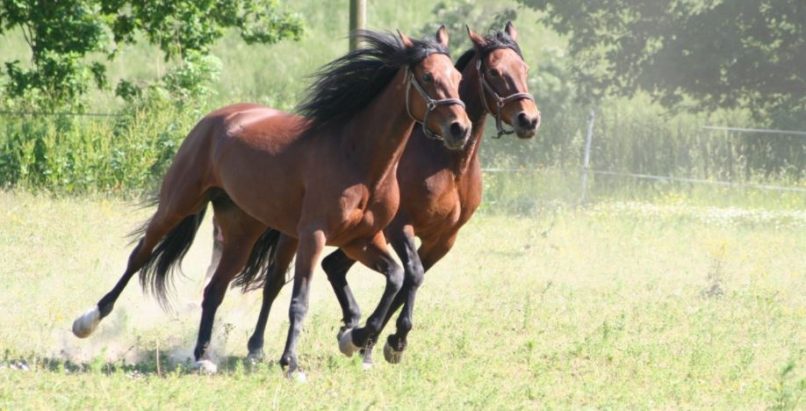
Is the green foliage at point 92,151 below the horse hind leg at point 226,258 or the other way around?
below

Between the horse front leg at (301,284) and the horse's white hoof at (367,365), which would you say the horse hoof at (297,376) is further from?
the horse's white hoof at (367,365)

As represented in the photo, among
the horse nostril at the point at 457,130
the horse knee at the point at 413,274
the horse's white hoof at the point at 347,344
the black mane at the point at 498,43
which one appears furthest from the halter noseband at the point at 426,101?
the horse's white hoof at the point at 347,344

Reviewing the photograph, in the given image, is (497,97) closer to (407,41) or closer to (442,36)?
(442,36)

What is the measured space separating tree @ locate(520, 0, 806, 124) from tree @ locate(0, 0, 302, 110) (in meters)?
6.14

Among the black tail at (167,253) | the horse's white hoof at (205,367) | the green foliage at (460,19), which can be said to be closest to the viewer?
the horse's white hoof at (205,367)

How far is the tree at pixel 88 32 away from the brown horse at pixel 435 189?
10.5m

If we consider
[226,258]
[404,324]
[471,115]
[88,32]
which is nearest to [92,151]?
[88,32]

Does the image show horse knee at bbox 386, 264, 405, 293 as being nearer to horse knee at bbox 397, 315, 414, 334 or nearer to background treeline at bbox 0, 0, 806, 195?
horse knee at bbox 397, 315, 414, 334

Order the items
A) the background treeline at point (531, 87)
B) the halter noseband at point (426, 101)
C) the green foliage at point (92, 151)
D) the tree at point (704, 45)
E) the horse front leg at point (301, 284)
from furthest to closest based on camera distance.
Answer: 1. the tree at point (704, 45)
2. the background treeline at point (531, 87)
3. the green foliage at point (92, 151)
4. the horse front leg at point (301, 284)
5. the halter noseband at point (426, 101)

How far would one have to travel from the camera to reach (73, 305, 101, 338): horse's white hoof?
848cm

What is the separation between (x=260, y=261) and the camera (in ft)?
30.2

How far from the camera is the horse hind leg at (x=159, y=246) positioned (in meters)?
8.52

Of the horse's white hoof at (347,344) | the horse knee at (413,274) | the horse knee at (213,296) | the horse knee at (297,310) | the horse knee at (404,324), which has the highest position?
the horse knee at (413,274)

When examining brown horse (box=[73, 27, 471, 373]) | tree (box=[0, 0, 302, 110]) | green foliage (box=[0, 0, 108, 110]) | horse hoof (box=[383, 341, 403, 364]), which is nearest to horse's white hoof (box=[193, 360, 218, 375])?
brown horse (box=[73, 27, 471, 373])
